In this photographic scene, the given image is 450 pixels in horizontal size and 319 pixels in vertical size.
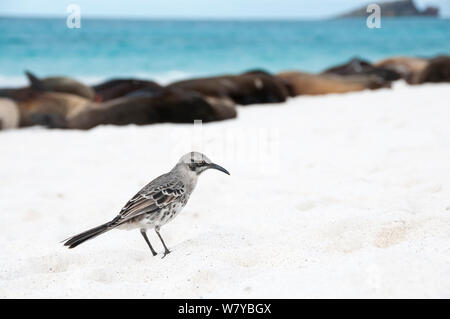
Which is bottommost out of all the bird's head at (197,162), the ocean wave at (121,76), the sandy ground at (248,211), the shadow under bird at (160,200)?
the ocean wave at (121,76)

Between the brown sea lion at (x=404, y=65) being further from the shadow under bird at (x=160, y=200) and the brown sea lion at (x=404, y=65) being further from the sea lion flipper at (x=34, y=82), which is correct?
the shadow under bird at (x=160, y=200)

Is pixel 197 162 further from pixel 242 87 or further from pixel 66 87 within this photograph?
pixel 66 87

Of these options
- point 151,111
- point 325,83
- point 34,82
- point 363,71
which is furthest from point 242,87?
point 363,71

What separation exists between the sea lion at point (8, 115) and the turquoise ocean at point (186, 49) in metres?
7.33

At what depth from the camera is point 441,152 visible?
4371 millimetres

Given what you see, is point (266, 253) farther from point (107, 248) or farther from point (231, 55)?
point (231, 55)

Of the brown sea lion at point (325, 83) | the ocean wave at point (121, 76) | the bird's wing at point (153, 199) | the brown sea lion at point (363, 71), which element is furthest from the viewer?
the ocean wave at point (121, 76)

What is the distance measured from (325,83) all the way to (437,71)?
211 cm

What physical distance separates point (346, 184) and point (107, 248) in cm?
170

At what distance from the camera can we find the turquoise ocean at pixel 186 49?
15.7m

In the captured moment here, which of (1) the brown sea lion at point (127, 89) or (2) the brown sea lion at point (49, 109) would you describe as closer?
(2) the brown sea lion at point (49, 109)

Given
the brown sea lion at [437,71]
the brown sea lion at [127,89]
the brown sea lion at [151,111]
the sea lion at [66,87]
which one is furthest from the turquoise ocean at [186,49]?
the brown sea lion at [151,111]

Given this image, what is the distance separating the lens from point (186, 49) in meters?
19.3
